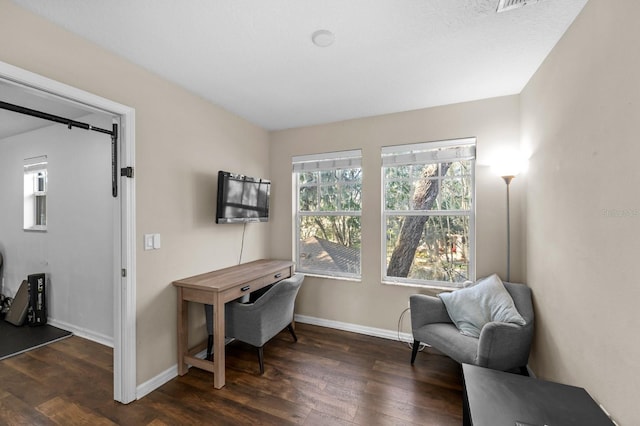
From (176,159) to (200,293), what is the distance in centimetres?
120

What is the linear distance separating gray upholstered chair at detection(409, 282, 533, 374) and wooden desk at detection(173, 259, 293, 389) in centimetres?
157

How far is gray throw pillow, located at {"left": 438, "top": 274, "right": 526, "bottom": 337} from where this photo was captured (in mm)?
2089

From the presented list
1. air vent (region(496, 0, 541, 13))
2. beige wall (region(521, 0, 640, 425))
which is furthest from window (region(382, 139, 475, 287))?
air vent (region(496, 0, 541, 13))

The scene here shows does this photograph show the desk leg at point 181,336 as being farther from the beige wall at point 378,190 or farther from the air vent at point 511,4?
the air vent at point 511,4

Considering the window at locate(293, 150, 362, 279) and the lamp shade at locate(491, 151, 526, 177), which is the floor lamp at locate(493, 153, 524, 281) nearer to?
the lamp shade at locate(491, 151, 526, 177)

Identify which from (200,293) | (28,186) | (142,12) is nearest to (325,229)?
(200,293)

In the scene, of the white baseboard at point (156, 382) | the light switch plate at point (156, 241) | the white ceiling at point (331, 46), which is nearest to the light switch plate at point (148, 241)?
the light switch plate at point (156, 241)

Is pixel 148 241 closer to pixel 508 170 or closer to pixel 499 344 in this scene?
pixel 499 344

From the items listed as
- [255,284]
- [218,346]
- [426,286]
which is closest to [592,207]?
[426,286]

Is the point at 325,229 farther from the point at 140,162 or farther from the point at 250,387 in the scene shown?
the point at 140,162

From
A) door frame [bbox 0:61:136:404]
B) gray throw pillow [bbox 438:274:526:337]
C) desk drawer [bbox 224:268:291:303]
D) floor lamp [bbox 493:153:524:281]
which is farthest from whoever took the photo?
floor lamp [bbox 493:153:524:281]

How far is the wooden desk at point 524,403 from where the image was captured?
43.2 inches

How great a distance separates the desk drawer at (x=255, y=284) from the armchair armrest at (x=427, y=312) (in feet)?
4.71

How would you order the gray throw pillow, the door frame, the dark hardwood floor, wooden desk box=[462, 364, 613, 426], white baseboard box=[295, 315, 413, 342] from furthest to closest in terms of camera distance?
white baseboard box=[295, 315, 413, 342], the gray throw pillow, the door frame, the dark hardwood floor, wooden desk box=[462, 364, 613, 426]
